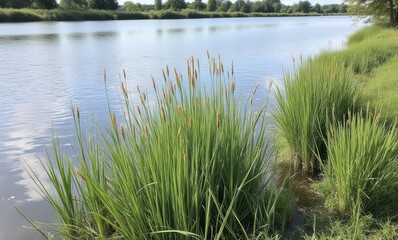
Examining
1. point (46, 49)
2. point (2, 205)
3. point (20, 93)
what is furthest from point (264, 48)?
point (2, 205)

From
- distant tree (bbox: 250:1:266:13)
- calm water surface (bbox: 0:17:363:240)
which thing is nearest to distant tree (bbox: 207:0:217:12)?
distant tree (bbox: 250:1:266:13)

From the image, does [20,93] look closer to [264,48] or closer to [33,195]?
[33,195]

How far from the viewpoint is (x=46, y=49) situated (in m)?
17.3

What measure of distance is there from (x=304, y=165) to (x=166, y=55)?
11490 mm

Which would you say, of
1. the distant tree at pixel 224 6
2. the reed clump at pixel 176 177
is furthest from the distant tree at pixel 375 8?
the distant tree at pixel 224 6

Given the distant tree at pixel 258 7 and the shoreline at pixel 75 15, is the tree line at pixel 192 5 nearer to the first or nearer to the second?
the distant tree at pixel 258 7

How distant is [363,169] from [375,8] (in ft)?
61.7

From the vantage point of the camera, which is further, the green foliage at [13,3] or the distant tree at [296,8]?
the distant tree at [296,8]

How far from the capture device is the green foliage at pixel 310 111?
438cm

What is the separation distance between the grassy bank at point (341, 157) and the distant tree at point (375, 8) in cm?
1511

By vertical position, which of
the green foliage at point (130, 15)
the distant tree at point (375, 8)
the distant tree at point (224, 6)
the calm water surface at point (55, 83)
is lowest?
the calm water surface at point (55, 83)

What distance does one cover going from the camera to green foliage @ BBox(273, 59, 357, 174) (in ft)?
14.4

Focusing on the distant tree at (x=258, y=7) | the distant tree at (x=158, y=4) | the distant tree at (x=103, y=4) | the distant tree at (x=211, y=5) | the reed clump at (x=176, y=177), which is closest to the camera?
the reed clump at (x=176, y=177)

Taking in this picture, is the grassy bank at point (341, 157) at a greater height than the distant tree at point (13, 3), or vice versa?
the distant tree at point (13, 3)
